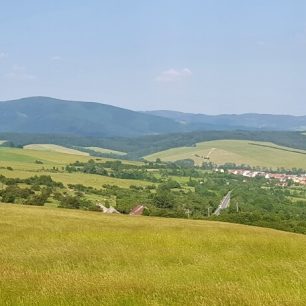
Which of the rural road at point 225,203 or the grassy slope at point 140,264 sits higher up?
the grassy slope at point 140,264

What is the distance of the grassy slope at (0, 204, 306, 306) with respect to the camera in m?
14.7

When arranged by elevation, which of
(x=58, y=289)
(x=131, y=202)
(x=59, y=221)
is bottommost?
(x=131, y=202)

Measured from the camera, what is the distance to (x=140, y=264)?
23.7 m

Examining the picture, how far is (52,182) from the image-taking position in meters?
158

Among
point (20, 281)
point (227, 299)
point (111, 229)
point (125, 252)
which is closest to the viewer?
point (227, 299)

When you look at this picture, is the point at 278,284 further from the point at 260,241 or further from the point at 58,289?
the point at 260,241

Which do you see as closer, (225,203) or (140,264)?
(140,264)

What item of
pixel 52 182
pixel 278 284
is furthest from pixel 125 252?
pixel 52 182

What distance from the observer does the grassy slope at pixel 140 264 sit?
578 inches

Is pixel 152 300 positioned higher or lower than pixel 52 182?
higher

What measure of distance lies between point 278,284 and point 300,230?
60.7 meters

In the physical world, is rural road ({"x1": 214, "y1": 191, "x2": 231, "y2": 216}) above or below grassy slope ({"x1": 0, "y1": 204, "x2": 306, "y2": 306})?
below

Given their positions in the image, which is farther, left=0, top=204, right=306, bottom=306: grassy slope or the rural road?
the rural road

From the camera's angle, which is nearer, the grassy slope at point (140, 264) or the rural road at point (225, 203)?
the grassy slope at point (140, 264)
